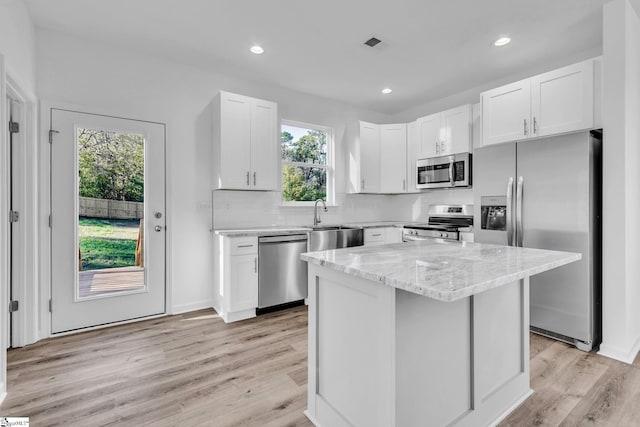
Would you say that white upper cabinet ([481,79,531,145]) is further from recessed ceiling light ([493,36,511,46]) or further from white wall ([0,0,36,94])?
white wall ([0,0,36,94])

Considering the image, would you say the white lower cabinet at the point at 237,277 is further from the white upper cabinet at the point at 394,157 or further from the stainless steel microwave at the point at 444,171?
the stainless steel microwave at the point at 444,171

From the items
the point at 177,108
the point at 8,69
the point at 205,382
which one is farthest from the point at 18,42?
the point at 205,382

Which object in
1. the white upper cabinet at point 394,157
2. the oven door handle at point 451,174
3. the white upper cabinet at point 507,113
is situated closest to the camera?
the white upper cabinet at point 507,113

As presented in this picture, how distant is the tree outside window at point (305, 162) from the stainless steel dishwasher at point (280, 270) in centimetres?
91

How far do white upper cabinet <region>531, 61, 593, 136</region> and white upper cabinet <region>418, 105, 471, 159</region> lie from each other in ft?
3.24

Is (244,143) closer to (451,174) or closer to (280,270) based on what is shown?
(280,270)

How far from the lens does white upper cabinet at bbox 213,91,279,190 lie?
134 inches

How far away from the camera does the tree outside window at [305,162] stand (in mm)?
4316

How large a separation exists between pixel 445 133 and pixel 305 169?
1.89 meters

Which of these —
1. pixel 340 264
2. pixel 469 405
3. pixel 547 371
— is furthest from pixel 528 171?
pixel 340 264

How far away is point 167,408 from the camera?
1.82m

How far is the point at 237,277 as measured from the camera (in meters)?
3.21

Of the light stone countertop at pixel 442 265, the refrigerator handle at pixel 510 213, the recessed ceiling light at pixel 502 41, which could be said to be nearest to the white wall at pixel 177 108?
the light stone countertop at pixel 442 265

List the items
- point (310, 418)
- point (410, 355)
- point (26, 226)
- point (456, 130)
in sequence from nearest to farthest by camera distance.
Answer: point (410, 355), point (310, 418), point (26, 226), point (456, 130)
